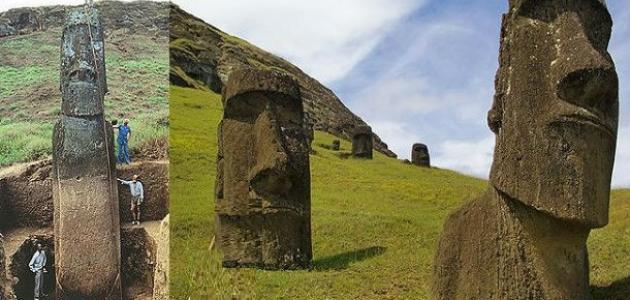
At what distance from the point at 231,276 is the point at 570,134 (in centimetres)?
642

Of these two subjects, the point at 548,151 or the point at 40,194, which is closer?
the point at 548,151

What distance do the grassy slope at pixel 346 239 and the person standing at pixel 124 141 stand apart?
6.31 ft

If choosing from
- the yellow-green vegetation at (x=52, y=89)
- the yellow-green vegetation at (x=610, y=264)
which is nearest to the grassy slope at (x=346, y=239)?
the yellow-green vegetation at (x=610, y=264)

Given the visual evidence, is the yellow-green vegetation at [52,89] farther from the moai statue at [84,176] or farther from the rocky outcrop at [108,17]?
the moai statue at [84,176]

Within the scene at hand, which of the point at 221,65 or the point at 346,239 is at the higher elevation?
the point at 221,65

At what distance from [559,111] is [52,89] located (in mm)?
7646

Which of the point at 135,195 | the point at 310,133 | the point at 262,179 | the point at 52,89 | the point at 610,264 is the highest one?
the point at 52,89

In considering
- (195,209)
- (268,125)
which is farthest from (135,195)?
(195,209)

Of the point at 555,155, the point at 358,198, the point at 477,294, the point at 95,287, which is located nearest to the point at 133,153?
the point at 95,287

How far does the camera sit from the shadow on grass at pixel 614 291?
27.1ft

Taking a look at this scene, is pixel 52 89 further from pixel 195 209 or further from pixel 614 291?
pixel 195 209

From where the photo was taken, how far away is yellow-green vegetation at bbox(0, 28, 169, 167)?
1152 centimetres

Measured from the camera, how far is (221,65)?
79375 millimetres

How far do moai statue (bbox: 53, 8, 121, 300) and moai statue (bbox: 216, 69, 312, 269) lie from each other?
9.84ft
